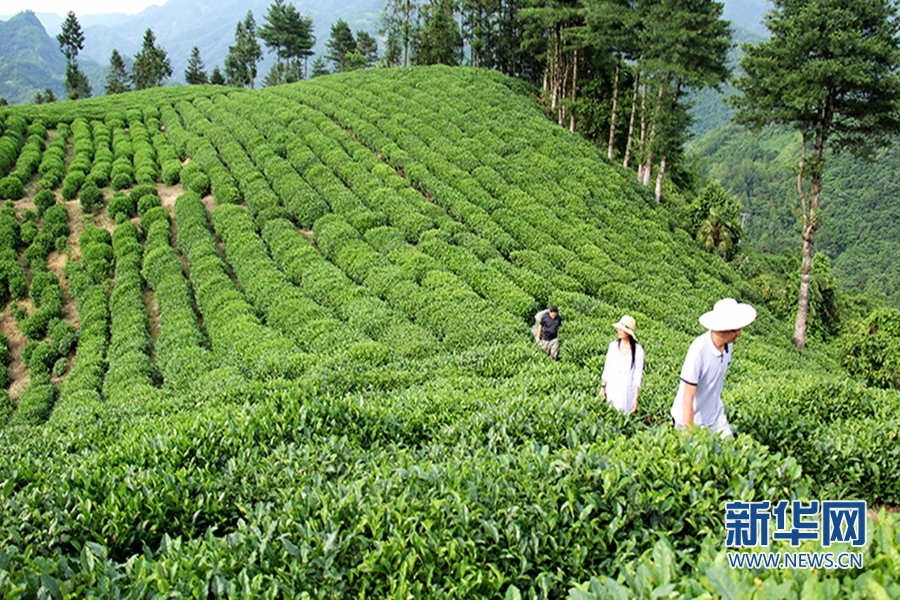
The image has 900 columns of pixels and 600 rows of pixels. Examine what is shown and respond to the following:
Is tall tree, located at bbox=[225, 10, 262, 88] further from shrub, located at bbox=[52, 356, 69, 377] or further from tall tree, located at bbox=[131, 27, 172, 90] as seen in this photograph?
shrub, located at bbox=[52, 356, 69, 377]

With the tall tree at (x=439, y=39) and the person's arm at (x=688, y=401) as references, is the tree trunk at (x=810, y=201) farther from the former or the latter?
the tall tree at (x=439, y=39)

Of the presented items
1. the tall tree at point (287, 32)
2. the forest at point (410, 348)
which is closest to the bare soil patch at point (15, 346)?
the forest at point (410, 348)

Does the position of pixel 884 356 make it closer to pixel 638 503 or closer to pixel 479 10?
pixel 638 503

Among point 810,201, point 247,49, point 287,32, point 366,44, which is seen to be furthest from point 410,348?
point 366,44

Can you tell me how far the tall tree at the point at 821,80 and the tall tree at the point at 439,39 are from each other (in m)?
31.9

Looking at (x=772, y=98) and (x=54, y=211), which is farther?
(x=54, y=211)

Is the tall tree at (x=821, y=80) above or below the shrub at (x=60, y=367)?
above

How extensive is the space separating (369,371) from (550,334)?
4119 millimetres

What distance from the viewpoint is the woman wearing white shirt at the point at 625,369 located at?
729cm

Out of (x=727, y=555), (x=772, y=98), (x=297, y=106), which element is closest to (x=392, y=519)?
(x=727, y=555)

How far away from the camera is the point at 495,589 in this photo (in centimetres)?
422

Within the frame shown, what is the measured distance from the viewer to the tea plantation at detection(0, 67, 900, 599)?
14.6ft

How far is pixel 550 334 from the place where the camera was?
12.9 meters

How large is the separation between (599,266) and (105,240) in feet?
59.6
